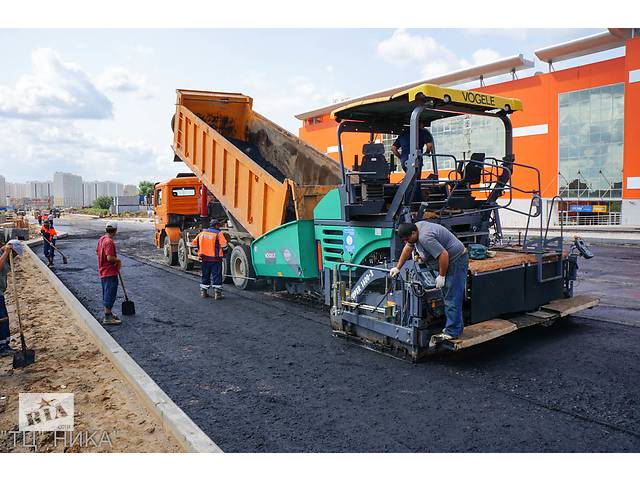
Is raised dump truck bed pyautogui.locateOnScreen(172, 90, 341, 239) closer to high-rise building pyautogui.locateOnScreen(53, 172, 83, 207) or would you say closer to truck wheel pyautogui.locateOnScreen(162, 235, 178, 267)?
truck wheel pyautogui.locateOnScreen(162, 235, 178, 267)

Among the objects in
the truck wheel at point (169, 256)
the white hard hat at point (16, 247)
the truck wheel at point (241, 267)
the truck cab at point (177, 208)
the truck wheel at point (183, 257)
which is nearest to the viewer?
the white hard hat at point (16, 247)

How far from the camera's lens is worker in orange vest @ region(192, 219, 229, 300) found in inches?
347

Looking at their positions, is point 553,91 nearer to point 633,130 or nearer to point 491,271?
point 633,130

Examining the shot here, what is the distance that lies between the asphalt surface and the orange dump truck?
188 centimetres

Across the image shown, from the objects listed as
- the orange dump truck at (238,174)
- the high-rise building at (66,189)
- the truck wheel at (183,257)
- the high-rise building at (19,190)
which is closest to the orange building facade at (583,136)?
the orange dump truck at (238,174)

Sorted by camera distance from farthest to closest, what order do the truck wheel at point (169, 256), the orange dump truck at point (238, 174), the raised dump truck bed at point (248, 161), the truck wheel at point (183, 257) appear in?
the truck wheel at point (169, 256) < the truck wheel at point (183, 257) < the orange dump truck at point (238, 174) < the raised dump truck bed at point (248, 161)

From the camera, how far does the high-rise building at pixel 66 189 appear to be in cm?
14668

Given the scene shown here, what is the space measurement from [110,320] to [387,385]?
4332 mm

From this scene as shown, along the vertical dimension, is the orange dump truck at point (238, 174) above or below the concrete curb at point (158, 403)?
above

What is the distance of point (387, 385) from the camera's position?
15.0 ft

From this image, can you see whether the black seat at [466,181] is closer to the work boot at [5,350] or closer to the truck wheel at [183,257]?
the work boot at [5,350]

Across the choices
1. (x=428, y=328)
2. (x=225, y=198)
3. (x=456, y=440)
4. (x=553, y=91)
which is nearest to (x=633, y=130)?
(x=553, y=91)

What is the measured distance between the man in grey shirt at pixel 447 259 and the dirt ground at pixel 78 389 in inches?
107

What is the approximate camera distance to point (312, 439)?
141 inches
